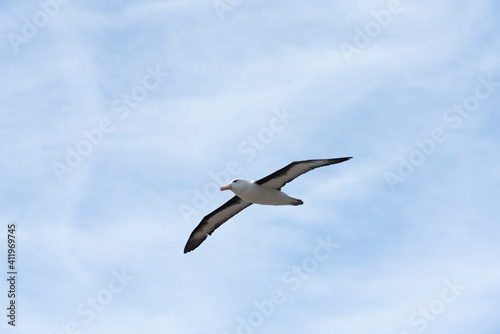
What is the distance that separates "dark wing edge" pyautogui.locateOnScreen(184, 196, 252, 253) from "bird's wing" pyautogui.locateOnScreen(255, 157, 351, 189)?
389cm

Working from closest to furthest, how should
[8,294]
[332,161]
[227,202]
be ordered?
[332,161] < [8,294] < [227,202]

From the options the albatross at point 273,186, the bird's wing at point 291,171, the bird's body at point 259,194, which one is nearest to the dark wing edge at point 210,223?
the albatross at point 273,186

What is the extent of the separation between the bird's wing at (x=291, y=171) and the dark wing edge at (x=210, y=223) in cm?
389

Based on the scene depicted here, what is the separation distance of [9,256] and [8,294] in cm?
183

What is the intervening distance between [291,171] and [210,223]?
692 centimetres

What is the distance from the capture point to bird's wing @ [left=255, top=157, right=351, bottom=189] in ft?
116

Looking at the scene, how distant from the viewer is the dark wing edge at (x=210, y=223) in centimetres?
4047

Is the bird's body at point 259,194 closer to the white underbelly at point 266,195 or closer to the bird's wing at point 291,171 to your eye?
the white underbelly at point 266,195

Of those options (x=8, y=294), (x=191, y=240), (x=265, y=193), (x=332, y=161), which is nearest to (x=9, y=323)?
(x=8, y=294)

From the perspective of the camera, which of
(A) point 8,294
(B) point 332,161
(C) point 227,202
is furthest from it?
(C) point 227,202

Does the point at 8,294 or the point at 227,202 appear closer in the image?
the point at 8,294

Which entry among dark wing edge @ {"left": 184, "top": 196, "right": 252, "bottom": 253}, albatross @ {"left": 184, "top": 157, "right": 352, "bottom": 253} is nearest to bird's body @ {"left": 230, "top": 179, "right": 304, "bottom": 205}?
albatross @ {"left": 184, "top": 157, "right": 352, "bottom": 253}

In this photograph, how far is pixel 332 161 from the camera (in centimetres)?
3525

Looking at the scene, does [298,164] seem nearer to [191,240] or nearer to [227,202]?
[227,202]
